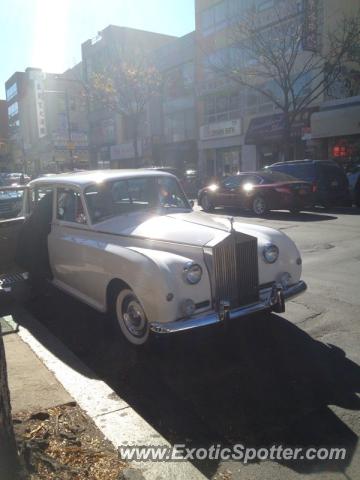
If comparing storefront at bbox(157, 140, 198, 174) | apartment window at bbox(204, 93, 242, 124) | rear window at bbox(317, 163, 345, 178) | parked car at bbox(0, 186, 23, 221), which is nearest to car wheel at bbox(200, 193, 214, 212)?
rear window at bbox(317, 163, 345, 178)

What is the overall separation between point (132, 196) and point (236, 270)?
189 centimetres

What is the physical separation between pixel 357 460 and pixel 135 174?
4.00 metres

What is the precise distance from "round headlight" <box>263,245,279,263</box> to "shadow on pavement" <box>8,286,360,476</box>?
2.49 ft

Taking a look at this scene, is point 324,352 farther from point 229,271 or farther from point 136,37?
point 136,37

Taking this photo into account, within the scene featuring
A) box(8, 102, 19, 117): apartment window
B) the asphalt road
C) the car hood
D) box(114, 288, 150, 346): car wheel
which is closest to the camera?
the asphalt road

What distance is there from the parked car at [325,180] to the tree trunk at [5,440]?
13.8m

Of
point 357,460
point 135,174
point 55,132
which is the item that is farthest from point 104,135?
point 357,460

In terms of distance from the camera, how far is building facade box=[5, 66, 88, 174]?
196 ft

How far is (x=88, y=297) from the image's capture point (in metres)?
5.16

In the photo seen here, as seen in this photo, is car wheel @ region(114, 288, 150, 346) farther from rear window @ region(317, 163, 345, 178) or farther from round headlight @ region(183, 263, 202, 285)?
rear window @ region(317, 163, 345, 178)

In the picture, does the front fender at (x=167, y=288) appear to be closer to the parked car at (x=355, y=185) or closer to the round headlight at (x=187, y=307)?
the round headlight at (x=187, y=307)

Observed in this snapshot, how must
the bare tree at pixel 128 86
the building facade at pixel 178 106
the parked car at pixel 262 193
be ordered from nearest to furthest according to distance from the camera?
1. the parked car at pixel 262 193
2. the bare tree at pixel 128 86
3. the building facade at pixel 178 106

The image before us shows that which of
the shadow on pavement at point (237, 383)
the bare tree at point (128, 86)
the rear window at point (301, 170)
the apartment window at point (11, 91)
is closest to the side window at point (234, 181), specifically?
the rear window at point (301, 170)

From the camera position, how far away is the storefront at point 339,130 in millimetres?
22953
